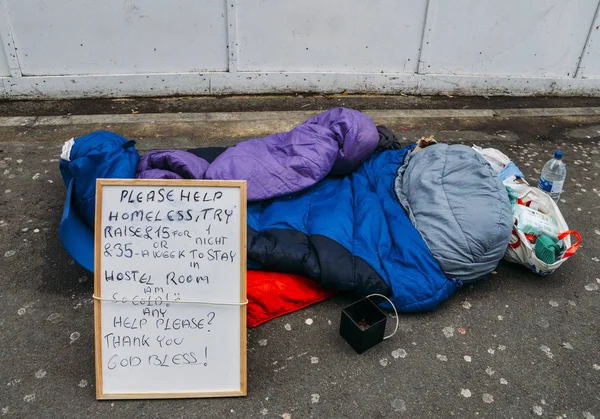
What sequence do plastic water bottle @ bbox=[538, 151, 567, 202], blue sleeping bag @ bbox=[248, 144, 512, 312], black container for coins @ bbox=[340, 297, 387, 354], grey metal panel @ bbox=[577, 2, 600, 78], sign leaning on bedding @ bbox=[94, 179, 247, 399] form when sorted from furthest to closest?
grey metal panel @ bbox=[577, 2, 600, 78]
plastic water bottle @ bbox=[538, 151, 567, 202]
blue sleeping bag @ bbox=[248, 144, 512, 312]
black container for coins @ bbox=[340, 297, 387, 354]
sign leaning on bedding @ bbox=[94, 179, 247, 399]

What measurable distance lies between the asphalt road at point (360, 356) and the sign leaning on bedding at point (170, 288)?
11cm

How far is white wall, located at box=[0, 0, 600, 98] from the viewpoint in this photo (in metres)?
4.24

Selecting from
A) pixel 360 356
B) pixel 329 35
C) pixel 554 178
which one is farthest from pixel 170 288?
pixel 329 35

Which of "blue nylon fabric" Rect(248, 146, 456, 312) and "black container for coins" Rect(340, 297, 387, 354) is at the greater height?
"blue nylon fabric" Rect(248, 146, 456, 312)

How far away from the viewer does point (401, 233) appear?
240 cm

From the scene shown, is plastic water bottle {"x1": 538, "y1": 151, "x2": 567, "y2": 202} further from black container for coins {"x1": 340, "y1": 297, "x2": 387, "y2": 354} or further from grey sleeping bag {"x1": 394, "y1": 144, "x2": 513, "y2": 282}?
black container for coins {"x1": 340, "y1": 297, "x2": 387, "y2": 354}

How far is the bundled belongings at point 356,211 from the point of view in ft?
7.35

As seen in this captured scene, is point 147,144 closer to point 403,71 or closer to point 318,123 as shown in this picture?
point 318,123

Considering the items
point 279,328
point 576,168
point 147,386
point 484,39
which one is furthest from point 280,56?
point 147,386

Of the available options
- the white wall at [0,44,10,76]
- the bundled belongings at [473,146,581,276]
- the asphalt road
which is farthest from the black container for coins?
the white wall at [0,44,10,76]

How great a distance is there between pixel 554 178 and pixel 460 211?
108cm

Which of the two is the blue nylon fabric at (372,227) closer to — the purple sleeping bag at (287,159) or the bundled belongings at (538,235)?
the purple sleeping bag at (287,159)

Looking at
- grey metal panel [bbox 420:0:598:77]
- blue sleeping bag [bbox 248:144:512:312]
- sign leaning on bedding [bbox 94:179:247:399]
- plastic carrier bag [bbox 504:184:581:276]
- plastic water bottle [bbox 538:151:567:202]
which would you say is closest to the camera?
sign leaning on bedding [bbox 94:179:247:399]

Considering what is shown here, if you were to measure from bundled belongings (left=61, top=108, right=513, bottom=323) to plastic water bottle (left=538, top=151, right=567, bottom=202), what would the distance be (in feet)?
2.27
